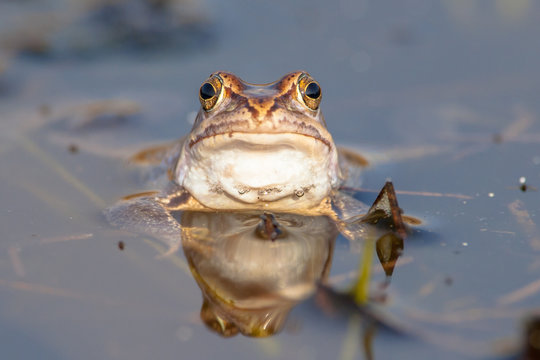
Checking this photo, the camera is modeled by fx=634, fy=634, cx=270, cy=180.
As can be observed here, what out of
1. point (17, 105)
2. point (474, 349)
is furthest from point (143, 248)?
point (17, 105)

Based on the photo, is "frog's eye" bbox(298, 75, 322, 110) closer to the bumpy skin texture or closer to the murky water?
the bumpy skin texture

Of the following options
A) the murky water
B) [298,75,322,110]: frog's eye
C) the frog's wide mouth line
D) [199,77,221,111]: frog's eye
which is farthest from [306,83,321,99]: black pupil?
the murky water

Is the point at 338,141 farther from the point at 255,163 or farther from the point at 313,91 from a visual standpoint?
the point at 255,163

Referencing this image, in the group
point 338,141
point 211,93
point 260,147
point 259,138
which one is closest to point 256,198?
point 260,147

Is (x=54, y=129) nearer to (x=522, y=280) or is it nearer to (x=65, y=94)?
(x=65, y=94)

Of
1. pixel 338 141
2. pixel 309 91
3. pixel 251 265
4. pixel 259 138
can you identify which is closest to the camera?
pixel 251 265

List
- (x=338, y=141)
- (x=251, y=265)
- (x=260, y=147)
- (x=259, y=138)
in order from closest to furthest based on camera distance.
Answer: (x=251, y=265), (x=259, y=138), (x=260, y=147), (x=338, y=141)
